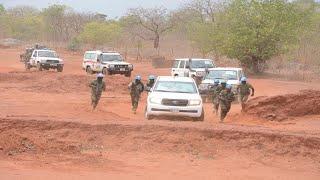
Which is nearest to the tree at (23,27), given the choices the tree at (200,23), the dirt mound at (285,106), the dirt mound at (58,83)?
the tree at (200,23)

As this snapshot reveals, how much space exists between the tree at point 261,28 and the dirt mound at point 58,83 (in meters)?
11.0

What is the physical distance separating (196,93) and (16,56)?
48.6 metres

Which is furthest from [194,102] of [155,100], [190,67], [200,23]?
[200,23]

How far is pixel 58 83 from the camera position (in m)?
30.6

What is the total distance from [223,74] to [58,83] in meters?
10.3

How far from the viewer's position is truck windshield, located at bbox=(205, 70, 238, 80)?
969 inches

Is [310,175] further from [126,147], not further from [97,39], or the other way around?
[97,39]

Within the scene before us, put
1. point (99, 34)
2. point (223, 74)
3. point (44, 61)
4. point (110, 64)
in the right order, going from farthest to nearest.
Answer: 1. point (99, 34)
2. point (44, 61)
3. point (110, 64)
4. point (223, 74)

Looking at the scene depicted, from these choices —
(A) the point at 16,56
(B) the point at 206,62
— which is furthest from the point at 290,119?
(A) the point at 16,56

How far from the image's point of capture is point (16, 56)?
62.2m

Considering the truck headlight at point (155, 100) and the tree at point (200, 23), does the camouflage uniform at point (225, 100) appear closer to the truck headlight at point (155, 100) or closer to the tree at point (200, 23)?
the truck headlight at point (155, 100)

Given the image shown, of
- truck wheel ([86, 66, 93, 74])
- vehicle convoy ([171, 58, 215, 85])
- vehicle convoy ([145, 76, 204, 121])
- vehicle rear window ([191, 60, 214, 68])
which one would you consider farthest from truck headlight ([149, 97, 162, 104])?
truck wheel ([86, 66, 93, 74])

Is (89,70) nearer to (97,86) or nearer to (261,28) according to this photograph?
(261,28)

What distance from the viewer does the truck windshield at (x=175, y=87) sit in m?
17.1
